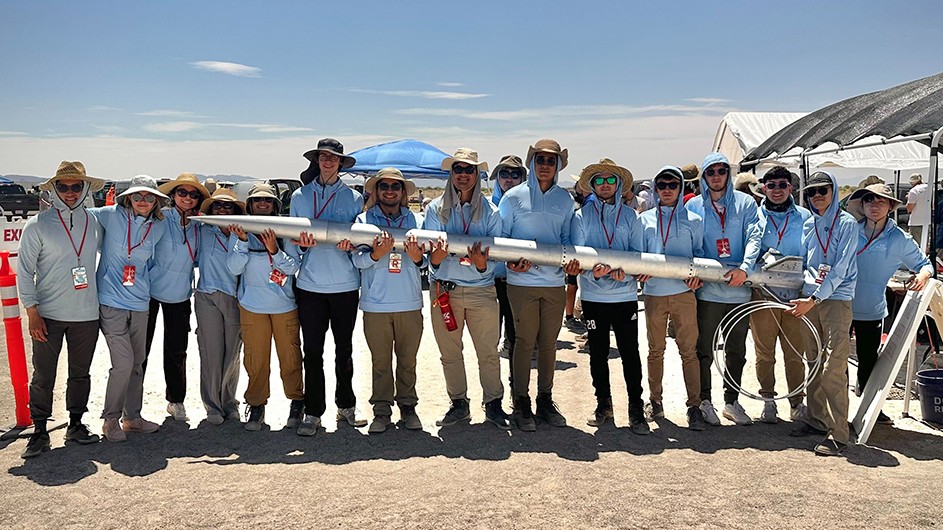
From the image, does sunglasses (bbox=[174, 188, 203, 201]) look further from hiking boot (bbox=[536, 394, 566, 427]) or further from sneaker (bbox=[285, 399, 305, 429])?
hiking boot (bbox=[536, 394, 566, 427])

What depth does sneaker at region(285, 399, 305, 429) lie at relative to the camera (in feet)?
21.9

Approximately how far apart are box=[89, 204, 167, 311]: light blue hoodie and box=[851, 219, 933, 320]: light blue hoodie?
22.0ft

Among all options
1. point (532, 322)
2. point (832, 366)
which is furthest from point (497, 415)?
point (832, 366)

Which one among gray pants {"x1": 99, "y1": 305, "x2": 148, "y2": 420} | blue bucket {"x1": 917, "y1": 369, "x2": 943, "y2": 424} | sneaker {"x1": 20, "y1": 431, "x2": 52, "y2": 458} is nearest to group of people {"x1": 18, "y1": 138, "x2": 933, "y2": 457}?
gray pants {"x1": 99, "y1": 305, "x2": 148, "y2": 420}

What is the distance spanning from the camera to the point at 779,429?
6.86 metres

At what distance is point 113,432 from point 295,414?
1593mm

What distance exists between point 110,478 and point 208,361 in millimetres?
1531

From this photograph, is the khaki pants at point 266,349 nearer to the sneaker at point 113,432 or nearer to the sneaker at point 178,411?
the sneaker at point 178,411

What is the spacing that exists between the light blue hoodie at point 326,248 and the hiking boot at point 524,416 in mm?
1914

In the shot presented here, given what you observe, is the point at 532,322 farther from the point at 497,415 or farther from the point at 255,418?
the point at 255,418

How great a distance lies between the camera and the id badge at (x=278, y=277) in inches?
250

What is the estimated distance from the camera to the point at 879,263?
6.87 meters

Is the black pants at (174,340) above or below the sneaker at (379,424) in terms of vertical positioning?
above

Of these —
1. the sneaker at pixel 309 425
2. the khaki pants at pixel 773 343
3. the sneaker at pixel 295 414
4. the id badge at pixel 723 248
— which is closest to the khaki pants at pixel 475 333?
the sneaker at pixel 309 425
